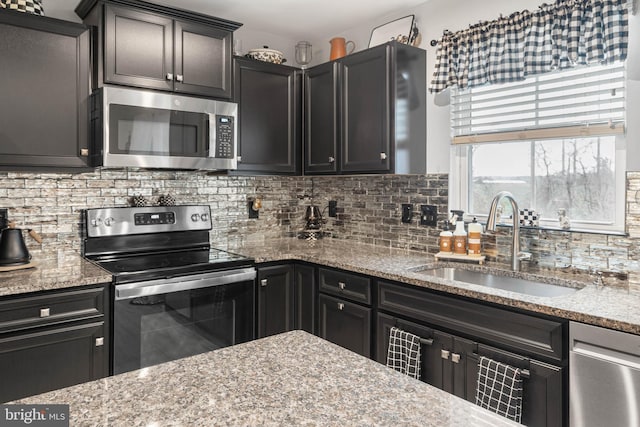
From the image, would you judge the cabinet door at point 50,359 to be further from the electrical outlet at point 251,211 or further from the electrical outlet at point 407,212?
the electrical outlet at point 407,212

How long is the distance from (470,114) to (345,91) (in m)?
0.80

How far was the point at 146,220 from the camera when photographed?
292 centimetres

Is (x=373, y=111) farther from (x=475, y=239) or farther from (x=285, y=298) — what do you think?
(x=285, y=298)

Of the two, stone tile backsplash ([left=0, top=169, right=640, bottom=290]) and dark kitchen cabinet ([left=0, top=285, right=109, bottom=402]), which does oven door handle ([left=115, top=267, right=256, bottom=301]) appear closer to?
dark kitchen cabinet ([left=0, top=285, right=109, bottom=402])

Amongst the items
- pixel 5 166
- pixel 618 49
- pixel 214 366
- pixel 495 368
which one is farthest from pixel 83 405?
pixel 618 49

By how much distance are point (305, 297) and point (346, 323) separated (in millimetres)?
373

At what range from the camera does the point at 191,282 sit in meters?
2.46

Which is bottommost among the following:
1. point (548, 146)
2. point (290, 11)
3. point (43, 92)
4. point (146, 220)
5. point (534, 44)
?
point (146, 220)

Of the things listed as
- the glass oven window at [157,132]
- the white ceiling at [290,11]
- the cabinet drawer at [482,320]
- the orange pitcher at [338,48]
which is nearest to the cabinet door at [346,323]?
the cabinet drawer at [482,320]

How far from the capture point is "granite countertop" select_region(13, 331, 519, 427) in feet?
2.72

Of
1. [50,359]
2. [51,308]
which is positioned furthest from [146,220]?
[50,359]

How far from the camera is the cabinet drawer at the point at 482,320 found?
5.68 feet

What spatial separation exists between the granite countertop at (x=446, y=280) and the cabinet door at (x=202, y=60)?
3.42 feet
